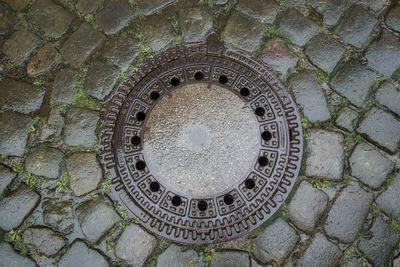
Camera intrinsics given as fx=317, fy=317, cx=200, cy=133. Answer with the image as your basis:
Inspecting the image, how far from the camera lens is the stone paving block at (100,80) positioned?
100 inches

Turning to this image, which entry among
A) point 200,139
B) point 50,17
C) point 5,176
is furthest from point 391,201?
point 50,17

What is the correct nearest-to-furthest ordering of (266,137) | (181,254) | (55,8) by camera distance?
(181,254), (266,137), (55,8)

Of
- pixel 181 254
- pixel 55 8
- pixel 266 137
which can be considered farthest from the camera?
pixel 55 8

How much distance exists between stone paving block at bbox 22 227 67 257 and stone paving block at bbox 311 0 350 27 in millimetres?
2680

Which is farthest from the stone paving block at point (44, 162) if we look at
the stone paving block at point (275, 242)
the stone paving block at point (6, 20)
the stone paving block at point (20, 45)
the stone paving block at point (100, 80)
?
the stone paving block at point (275, 242)

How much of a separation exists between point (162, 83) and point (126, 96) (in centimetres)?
31

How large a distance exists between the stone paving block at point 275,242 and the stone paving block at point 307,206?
9 cm

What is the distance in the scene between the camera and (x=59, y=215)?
7.68 feet

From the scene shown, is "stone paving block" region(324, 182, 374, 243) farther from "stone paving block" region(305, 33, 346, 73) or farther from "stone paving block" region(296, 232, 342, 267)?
"stone paving block" region(305, 33, 346, 73)

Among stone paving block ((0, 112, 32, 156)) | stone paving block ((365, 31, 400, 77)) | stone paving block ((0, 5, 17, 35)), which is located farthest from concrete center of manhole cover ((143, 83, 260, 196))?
stone paving block ((0, 5, 17, 35))

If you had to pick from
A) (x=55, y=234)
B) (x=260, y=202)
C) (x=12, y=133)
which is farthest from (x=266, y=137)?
(x=12, y=133)

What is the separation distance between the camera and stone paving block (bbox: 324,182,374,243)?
2318 millimetres

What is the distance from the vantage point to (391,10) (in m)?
2.59

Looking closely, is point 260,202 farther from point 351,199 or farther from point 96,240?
point 96,240
